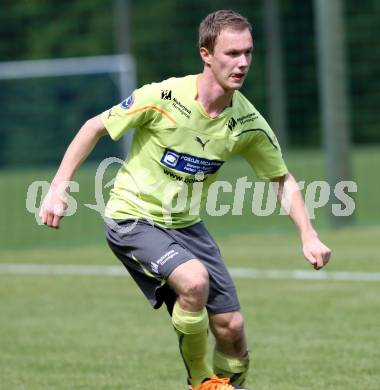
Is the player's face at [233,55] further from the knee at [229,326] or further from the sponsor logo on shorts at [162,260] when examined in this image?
the knee at [229,326]

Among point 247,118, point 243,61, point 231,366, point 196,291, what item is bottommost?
point 231,366

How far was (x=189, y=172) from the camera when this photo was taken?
554cm

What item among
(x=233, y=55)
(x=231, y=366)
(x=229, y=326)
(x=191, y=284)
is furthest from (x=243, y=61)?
(x=231, y=366)

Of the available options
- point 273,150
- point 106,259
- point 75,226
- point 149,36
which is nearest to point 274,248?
point 106,259

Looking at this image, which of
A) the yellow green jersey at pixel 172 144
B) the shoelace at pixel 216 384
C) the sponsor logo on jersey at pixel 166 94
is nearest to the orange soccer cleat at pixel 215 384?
the shoelace at pixel 216 384

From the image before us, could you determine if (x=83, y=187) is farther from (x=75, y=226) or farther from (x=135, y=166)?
(x=135, y=166)

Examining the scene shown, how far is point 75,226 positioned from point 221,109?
12084 millimetres

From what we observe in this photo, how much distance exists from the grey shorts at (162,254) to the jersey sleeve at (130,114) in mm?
450

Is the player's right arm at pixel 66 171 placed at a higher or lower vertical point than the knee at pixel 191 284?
higher

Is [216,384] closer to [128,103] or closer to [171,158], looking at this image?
[171,158]

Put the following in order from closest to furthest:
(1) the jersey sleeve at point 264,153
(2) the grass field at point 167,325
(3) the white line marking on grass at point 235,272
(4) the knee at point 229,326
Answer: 1. (4) the knee at point 229,326
2. (1) the jersey sleeve at point 264,153
3. (2) the grass field at point 167,325
4. (3) the white line marking on grass at point 235,272

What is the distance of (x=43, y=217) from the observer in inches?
202

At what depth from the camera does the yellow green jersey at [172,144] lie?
5.51 meters

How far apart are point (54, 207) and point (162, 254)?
21.9 inches
